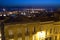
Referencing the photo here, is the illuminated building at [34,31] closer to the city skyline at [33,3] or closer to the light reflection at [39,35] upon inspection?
the light reflection at [39,35]

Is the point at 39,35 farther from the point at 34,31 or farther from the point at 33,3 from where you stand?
the point at 33,3

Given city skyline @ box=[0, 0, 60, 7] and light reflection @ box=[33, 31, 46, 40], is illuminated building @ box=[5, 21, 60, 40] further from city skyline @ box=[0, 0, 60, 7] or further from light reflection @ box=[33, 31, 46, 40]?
city skyline @ box=[0, 0, 60, 7]

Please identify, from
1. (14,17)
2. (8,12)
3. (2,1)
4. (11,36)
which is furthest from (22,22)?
(2,1)

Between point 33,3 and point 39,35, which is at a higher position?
point 33,3

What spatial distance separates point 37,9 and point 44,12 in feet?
0.47

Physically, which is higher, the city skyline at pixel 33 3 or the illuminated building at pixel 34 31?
the city skyline at pixel 33 3

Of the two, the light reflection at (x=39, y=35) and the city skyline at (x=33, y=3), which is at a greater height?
the city skyline at (x=33, y=3)

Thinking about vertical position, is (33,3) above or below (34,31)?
above

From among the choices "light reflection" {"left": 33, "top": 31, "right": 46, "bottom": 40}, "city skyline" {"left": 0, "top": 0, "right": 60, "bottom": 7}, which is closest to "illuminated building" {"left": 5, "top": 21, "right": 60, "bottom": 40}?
"light reflection" {"left": 33, "top": 31, "right": 46, "bottom": 40}

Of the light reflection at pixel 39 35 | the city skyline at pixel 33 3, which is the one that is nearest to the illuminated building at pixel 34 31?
the light reflection at pixel 39 35

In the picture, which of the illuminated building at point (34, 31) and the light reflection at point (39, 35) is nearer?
the illuminated building at point (34, 31)

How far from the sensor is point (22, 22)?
150 centimetres

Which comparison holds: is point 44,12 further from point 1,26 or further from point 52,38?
point 1,26

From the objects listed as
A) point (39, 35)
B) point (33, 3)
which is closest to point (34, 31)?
point (39, 35)
